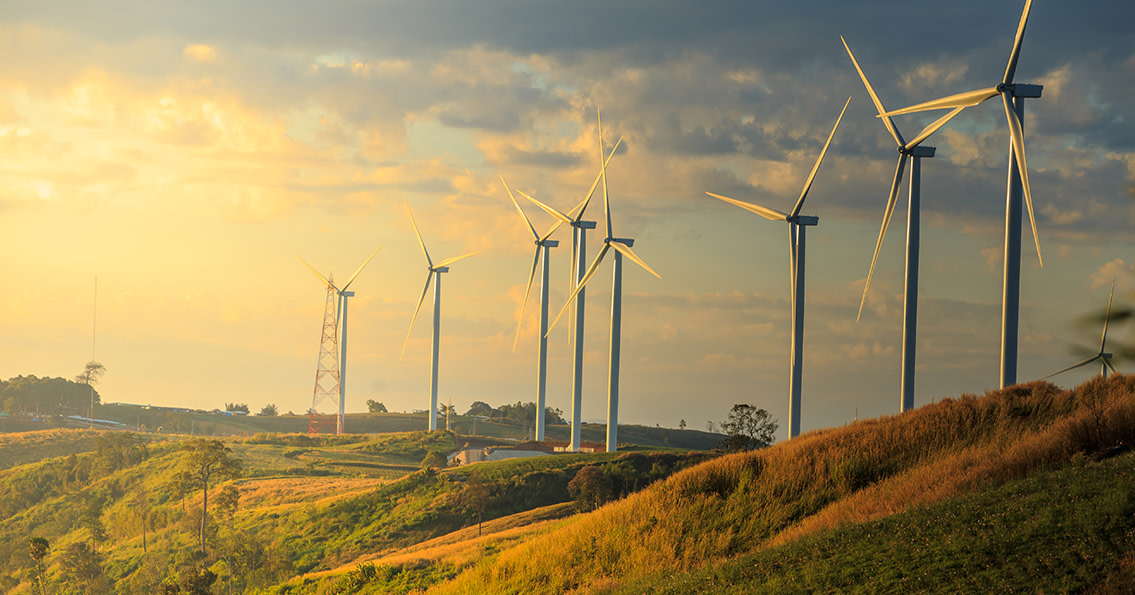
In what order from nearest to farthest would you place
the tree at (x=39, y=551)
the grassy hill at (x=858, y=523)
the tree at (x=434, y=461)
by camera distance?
the grassy hill at (x=858, y=523), the tree at (x=39, y=551), the tree at (x=434, y=461)

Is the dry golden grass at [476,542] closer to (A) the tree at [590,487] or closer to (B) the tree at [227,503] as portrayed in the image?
(A) the tree at [590,487]

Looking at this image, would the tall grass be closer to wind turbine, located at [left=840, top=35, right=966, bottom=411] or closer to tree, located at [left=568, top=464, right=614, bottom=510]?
wind turbine, located at [left=840, top=35, right=966, bottom=411]

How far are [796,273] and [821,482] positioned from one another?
37.5 meters

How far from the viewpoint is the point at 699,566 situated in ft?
99.1

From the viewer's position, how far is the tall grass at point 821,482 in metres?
28.5

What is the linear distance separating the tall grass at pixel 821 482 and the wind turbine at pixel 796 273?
1022 inches

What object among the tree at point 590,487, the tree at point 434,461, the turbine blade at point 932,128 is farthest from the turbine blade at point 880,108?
the tree at point 434,461

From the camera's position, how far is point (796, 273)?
70312mm

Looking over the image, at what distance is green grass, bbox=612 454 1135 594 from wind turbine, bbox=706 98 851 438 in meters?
40.4

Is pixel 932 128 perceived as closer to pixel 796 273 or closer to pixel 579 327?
pixel 796 273

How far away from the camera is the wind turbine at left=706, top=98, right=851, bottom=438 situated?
221 ft

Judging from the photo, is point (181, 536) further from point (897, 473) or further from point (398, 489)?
point (897, 473)

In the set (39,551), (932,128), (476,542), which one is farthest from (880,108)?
(39,551)

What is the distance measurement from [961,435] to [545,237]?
90.9 meters
